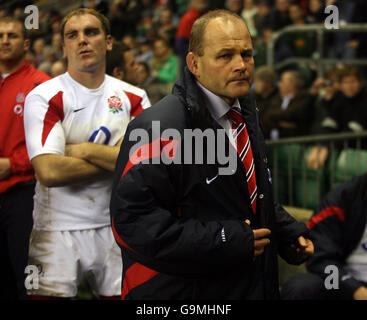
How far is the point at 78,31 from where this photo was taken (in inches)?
148

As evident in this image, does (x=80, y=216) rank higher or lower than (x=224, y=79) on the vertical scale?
lower

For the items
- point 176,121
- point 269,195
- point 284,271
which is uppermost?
point 176,121

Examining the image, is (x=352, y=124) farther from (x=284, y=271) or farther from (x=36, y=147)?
(x=36, y=147)

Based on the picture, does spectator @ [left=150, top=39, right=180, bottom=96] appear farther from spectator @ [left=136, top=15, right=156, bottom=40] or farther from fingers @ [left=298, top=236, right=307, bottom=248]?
fingers @ [left=298, top=236, right=307, bottom=248]

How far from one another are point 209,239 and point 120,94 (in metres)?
1.52

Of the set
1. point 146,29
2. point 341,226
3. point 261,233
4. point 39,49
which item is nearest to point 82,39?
point 261,233

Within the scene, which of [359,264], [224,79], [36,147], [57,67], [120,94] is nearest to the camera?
[224,79]

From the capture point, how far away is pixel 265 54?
1068 cm

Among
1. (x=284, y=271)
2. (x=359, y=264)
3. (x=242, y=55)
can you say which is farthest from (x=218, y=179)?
(x=284, y=271)

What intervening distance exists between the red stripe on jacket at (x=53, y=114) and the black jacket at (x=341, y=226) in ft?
6.57

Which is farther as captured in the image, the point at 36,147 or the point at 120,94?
the point at 120,94

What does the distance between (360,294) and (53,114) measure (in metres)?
2.35

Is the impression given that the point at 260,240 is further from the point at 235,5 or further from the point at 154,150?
the point at 235,5

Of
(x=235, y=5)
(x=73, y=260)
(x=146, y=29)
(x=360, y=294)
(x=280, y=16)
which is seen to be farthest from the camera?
(x=146, y=29)
